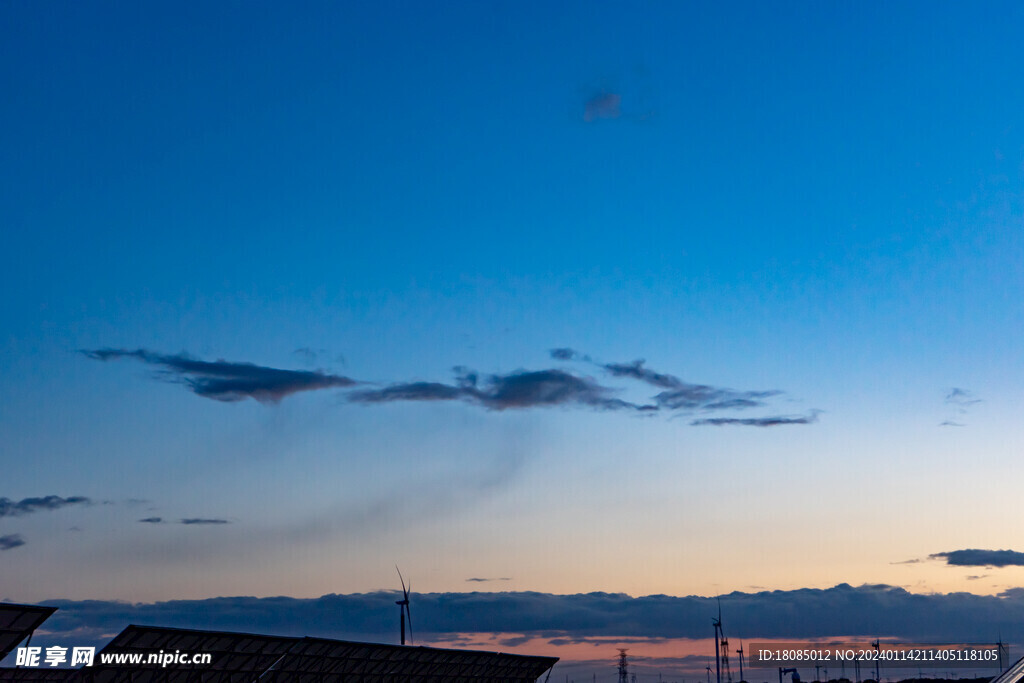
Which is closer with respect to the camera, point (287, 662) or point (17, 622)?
point (17, 622)

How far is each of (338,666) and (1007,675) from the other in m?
58.5

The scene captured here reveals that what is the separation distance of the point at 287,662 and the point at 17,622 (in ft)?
83.9

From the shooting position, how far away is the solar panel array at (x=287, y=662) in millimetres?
69562

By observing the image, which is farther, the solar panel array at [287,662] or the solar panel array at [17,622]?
the solar panel array at [287,662]

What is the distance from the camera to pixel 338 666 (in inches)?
3563

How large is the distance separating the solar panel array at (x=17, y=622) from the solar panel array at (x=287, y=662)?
4.85 m

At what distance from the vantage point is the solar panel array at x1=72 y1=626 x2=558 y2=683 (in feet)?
228

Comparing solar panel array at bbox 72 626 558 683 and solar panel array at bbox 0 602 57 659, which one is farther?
solar panel array at bbox 72 626 558 683

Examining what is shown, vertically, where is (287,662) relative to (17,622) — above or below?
below

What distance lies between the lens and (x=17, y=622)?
64.9m

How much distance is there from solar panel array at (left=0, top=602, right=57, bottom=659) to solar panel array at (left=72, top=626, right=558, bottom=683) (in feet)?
15.9

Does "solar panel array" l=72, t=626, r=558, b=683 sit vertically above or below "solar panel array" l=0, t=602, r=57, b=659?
below

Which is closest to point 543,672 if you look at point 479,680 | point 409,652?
point 479,680

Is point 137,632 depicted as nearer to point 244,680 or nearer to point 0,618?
point 0,618
